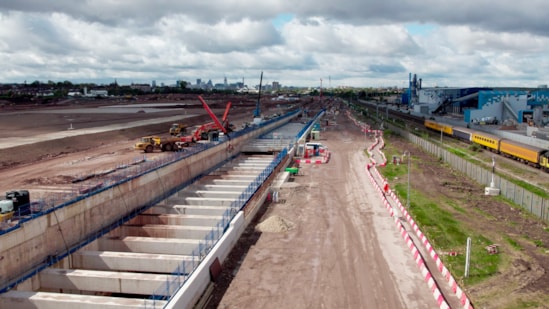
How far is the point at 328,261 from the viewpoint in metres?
21.8

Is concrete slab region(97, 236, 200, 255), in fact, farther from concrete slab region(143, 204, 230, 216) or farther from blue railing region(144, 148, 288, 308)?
concrete slab region(143, 204, 230, 216)

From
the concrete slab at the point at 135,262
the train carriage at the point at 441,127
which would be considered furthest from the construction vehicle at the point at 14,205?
the train carriage at the point at 441,127

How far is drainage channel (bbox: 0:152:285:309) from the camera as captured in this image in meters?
17.8

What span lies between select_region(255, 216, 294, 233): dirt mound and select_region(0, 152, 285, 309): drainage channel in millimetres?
1865

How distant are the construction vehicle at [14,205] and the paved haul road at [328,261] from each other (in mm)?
10412

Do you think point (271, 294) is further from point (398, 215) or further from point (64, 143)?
point (64, 143)

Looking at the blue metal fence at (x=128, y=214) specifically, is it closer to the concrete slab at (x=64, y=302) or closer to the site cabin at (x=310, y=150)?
the concrete slab at (x=64, y=302)

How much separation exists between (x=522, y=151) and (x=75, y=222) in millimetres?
45138

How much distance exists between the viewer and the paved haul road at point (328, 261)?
18.0m

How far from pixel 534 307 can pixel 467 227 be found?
1043 cm

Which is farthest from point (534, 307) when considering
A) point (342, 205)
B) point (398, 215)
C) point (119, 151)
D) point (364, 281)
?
point (119, 151)

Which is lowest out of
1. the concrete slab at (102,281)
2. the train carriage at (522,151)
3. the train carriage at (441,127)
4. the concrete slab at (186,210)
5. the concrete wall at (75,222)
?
the concrete slab at (102,281)

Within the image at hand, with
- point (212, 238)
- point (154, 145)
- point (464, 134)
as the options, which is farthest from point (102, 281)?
point (464, 134)

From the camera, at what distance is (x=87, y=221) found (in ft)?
82.8
